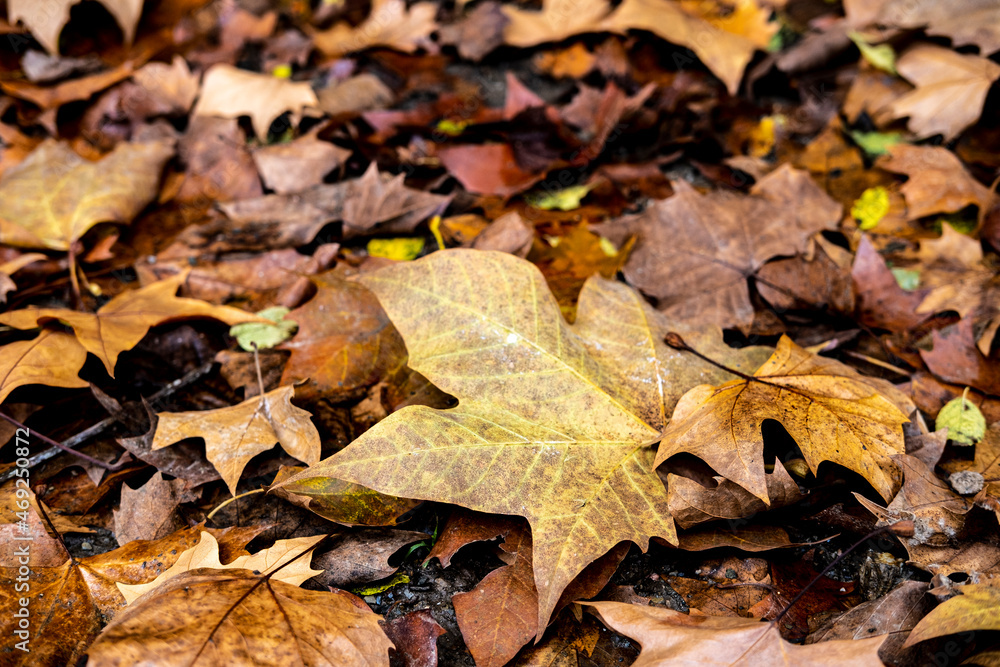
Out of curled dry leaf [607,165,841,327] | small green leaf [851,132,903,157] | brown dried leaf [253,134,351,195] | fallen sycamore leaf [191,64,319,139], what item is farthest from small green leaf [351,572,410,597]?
small green leaf [851,132,903,157]

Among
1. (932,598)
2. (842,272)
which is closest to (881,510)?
(932,598)

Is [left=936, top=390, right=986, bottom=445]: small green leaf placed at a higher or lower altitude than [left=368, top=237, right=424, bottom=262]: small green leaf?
lower

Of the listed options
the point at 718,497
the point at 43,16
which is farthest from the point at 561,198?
the point at 43,16

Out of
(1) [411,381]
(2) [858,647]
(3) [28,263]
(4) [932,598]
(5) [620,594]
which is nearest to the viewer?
(2) [858,647]

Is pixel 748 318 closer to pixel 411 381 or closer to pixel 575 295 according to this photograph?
pixel 575 295

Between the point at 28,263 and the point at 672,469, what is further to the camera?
the point at 28,263

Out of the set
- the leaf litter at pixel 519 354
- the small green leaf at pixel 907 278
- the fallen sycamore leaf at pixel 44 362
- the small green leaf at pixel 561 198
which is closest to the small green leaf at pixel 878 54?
the leaf litter at pixel 519 354

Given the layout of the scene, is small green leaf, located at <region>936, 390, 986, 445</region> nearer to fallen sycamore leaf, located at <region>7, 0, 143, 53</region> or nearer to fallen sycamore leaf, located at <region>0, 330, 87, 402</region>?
fallen sycamore leaf, located at <region>0, 330, 87, 402</region>

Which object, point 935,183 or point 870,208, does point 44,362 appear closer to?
point 870,208
